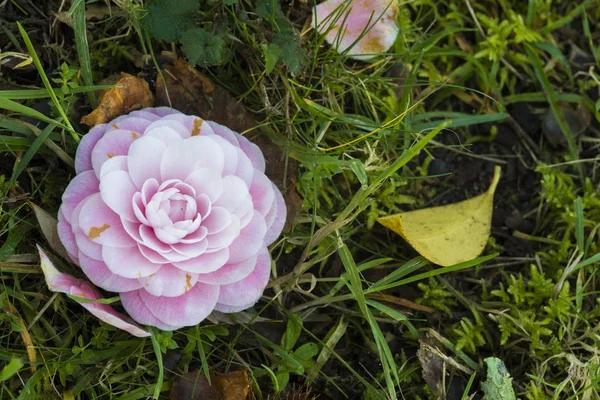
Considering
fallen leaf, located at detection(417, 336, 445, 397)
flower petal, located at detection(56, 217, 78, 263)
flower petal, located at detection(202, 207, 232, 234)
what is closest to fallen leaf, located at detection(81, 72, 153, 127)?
flower petal, located at detection(56, 217, 78, 263)

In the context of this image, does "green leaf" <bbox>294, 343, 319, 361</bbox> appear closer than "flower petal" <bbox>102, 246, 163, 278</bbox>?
No

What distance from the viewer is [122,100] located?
1573 millimetres

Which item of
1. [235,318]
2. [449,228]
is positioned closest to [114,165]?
[235,318]

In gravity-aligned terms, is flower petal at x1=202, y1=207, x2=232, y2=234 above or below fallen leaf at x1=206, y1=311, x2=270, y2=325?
above

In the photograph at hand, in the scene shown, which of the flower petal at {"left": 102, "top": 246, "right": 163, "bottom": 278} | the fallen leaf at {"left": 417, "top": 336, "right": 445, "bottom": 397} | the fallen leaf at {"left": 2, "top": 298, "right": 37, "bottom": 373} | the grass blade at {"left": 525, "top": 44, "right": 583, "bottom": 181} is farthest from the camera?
the grass blade at {"left": 525, "top": 44, "right": 583, "bottom": 181}

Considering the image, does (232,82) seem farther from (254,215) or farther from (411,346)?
(411,346)

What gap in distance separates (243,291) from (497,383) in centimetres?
74

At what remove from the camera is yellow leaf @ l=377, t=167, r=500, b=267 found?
1.76 metres

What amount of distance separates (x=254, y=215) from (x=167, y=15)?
0.56 metres

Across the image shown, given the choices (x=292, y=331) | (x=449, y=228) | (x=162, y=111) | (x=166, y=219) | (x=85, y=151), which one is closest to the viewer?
(x=166, y=219)

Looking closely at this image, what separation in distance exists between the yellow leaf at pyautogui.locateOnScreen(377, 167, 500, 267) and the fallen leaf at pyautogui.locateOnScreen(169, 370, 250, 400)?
0.58 metres

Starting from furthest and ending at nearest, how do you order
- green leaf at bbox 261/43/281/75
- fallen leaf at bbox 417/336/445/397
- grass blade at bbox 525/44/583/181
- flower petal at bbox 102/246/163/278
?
1. grass blade at bbox 525/44/583/181
2. fallen leaf at bbox 417/336/445/397
3. green leaf at bbox 261/43/281/75
4. flower petal at bbox 102/246/163/278

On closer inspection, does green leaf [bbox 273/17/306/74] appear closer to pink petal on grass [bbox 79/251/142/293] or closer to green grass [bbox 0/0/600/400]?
green grass [bbox 0/0/600/400]

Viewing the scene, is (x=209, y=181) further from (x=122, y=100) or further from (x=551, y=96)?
(x=551, y=96)
